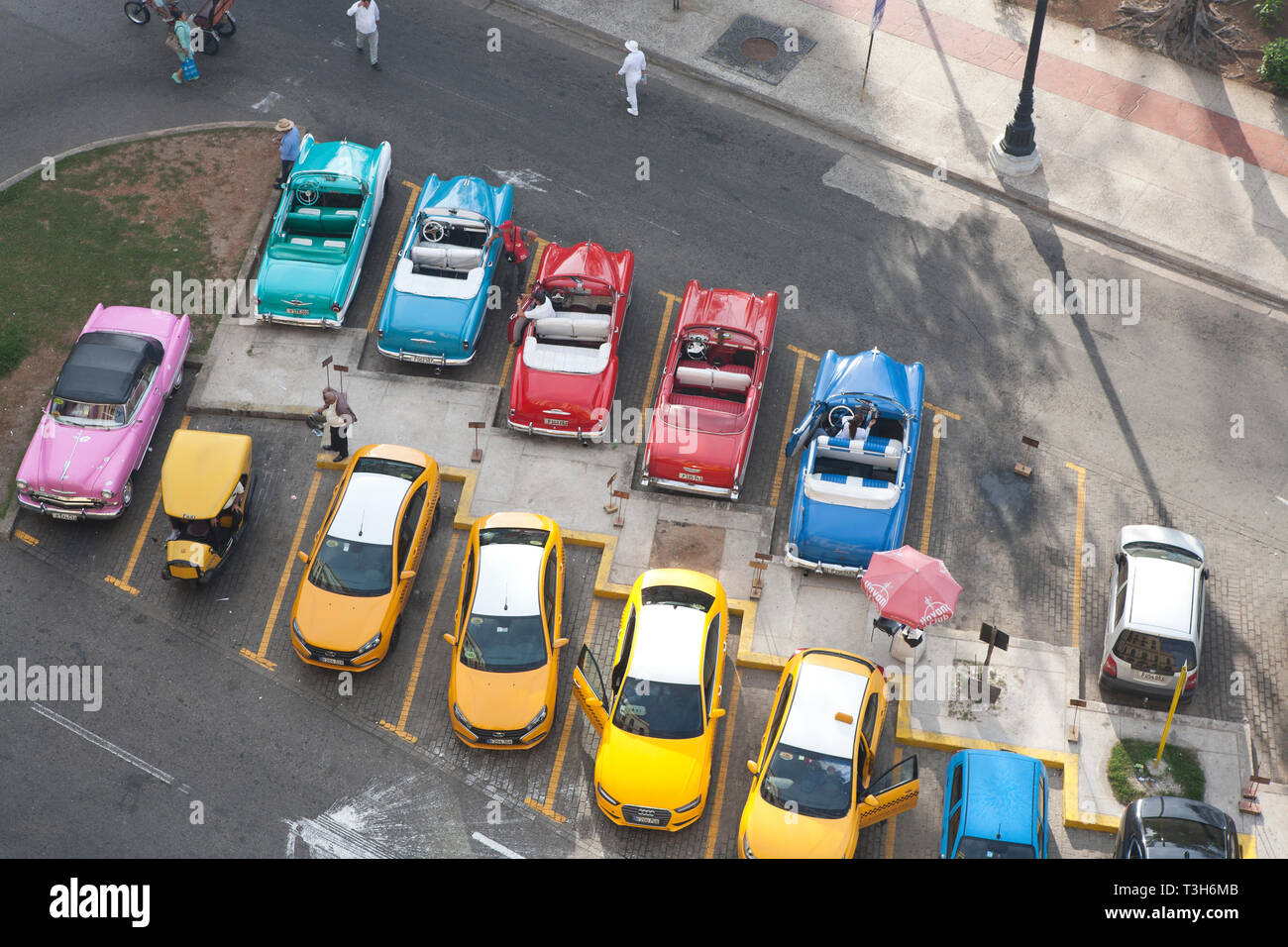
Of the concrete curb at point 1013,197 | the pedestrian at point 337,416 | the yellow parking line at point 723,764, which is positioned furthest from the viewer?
the concrete curb at point 1013,197

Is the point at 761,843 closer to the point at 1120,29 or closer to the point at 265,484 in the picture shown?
the point at 265,484

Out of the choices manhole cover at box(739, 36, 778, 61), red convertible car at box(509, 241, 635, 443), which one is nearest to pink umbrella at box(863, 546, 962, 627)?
red convertible car at box(509, 241, 635, 443)

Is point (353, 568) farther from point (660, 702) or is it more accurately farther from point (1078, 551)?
point (1078, 551)

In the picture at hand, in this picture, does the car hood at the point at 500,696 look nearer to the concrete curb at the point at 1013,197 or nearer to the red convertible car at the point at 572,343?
the red convertible car at the point at 572,343

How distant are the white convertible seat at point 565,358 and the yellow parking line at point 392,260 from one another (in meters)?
3.13

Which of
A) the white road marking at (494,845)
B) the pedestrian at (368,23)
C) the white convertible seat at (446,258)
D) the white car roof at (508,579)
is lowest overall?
the white road marking at (494,845)

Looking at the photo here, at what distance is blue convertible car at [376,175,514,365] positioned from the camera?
2031cm

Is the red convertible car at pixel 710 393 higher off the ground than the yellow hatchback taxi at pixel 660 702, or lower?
higher

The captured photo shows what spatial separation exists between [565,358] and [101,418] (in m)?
6.99

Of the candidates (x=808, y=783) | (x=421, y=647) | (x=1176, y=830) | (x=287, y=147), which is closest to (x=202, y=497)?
(x=421, y=647)

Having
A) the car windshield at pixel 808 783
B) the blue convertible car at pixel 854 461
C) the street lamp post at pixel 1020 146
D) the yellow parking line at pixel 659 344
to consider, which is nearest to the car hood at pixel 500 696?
the car windshield at pixel 808 783

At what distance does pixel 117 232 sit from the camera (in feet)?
73.7

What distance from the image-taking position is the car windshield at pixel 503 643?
16547 millimetres
